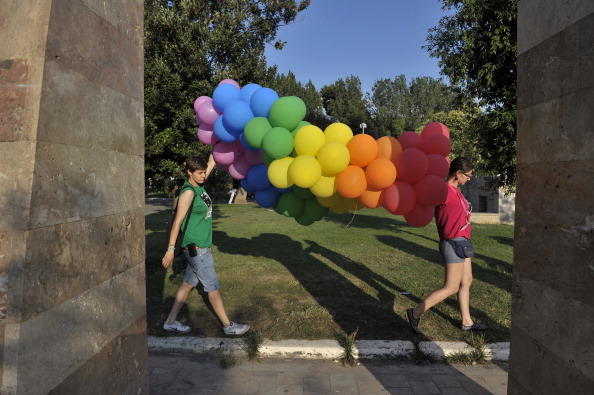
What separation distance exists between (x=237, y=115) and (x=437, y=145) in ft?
6.65

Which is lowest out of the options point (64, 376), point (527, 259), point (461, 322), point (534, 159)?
point (461, 322)

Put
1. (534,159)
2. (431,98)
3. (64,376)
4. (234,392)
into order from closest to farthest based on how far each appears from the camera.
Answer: (64,376), (534,159), (234,392), (431,98)

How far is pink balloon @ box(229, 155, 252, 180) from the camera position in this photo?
4.47m

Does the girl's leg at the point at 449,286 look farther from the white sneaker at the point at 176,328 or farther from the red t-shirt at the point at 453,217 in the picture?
the white sneaker at the point at 176,328

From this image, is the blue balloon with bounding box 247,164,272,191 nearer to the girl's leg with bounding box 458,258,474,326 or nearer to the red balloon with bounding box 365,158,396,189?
the red balloon with bounding box 365,158,396,189

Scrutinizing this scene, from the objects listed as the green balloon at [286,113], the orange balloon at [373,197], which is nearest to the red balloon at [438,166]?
the orange balloon at [373,197]

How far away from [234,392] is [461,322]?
106 inches

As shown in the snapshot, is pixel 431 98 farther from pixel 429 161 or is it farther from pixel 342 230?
pixel 429 161

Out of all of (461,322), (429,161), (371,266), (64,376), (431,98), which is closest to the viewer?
(64,376)

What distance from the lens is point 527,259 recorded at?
6.61 feet

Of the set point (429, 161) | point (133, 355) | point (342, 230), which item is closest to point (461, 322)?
point (429, 161)

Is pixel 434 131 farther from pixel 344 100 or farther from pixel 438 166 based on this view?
pixel 344 100

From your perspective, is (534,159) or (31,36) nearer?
(31,36)

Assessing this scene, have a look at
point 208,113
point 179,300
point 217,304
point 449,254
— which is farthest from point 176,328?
point 449,254
